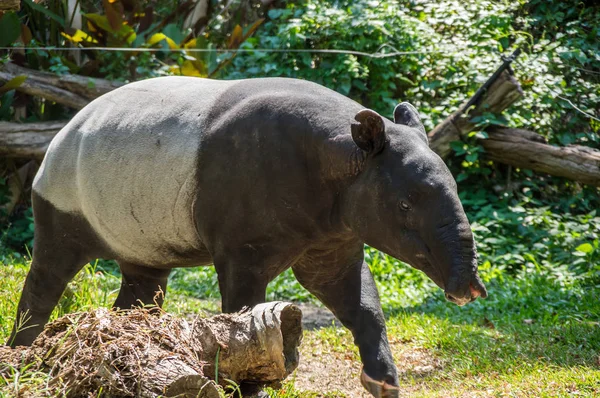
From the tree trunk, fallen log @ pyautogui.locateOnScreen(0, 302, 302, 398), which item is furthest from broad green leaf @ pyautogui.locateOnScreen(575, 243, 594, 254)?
fallen log @ pyautogui.locateOnScreen(0, 302, 302, 398)

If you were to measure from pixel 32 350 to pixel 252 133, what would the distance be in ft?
5.34

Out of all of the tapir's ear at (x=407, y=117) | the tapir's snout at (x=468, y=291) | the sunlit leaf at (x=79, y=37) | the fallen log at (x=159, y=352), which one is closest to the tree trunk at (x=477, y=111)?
the sunlit leaf at (x=79, y=37)

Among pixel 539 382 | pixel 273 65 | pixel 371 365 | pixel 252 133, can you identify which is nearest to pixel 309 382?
pixel 371 365

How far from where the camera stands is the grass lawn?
5.36 m

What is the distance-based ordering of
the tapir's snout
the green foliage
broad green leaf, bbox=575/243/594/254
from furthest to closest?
the green foliage → broad green leaf, bbox=575/243/594/254 → the tapir's snout

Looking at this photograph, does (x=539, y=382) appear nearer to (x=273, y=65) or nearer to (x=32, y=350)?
(x=32, y=350)

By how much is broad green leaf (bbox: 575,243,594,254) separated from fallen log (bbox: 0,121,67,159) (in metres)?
5.92

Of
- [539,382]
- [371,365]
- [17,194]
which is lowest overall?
[17,194]

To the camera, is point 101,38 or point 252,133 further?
point 101,38

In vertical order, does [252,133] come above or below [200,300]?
above

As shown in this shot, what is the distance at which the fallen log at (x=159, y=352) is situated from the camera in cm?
341

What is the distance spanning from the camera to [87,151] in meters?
5.26

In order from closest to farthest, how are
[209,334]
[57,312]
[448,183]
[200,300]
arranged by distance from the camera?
[209,334] < [448,183] < [57,312] < [200,300]

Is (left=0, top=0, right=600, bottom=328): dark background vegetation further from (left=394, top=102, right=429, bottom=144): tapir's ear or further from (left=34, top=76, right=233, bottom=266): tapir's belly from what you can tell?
(left=394, top=102, right=429, bottom=144): tapir's ear
